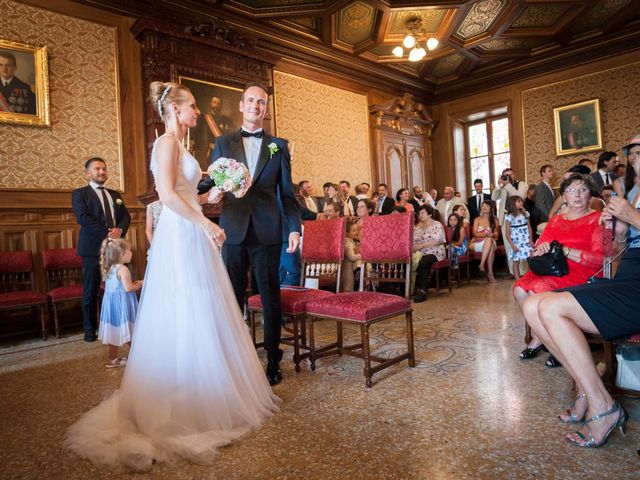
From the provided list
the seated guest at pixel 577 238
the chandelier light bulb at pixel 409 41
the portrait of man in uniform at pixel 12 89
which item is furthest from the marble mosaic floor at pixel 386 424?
the chandelier light bulb at pixel 409 41

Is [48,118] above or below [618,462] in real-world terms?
above

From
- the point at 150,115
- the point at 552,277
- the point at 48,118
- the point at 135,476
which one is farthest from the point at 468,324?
the point at 48,118

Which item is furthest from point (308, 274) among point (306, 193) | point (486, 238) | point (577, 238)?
point (486, 238)

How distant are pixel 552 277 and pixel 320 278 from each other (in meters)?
2.04

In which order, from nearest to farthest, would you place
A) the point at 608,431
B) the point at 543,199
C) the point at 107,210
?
the point at 608,431
the point at 107,210
the point at 543,199

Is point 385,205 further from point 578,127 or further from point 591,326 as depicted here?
point 591,326

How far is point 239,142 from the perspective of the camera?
2564mm

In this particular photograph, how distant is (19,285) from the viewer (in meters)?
4.78

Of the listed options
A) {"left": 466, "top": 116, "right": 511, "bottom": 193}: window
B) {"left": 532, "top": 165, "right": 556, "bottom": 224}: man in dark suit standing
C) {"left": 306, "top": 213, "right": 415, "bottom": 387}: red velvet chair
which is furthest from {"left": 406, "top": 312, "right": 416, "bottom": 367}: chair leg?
{"left": 466, "top": 116, "right": 511, "bottom": 193}: window

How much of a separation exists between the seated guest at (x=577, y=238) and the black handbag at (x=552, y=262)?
5 centimetres

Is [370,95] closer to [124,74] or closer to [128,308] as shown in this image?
[124,74]

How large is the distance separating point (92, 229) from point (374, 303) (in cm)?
324

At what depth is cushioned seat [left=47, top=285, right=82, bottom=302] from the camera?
4.44m

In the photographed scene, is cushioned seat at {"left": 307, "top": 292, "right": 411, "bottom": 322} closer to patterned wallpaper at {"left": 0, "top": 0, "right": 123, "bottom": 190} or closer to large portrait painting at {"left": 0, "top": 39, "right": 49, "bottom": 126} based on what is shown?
patterned wallpaper at {"left": 0, "top": 0, "right": 123, "bottom": 190}
